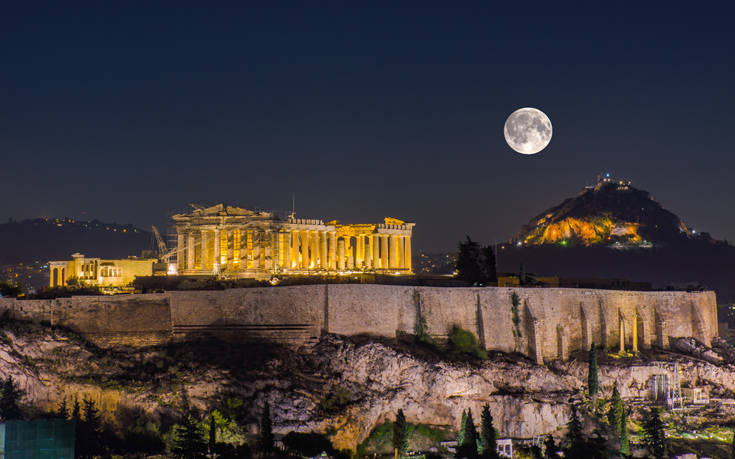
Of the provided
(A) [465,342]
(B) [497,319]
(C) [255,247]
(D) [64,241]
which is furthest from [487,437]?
(D) [64,241]

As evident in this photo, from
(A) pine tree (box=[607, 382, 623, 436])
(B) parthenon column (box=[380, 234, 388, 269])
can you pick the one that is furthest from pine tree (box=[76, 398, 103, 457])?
(B) parthenon column (box=[380, 234, 388, 269])

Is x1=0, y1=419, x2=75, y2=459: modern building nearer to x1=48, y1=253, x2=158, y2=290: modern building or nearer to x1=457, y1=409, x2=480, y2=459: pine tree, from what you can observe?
x1=457, y1=409, x2=480, y2=459: pine tree

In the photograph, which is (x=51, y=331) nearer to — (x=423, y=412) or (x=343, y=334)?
(x=343, y=334)

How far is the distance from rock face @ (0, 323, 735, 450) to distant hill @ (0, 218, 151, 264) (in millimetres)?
112336

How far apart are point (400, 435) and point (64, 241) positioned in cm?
14393

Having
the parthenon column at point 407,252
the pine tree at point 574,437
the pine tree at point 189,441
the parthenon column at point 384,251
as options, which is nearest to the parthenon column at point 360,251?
the parthenon column at point 384,251

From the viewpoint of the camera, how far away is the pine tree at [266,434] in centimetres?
5238

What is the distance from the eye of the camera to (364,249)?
3858 inches

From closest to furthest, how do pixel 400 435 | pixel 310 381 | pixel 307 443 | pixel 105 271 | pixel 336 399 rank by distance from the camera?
pixel 307 443, pixel 400 435, pixel 336 399, pixel 310 381, pixel 105 271

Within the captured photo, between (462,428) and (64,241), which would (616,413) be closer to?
(462,428)

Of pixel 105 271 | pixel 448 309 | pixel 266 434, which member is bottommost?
pixel 266 434

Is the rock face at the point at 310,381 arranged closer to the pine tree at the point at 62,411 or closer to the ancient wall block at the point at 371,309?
the pine tree at the point at 62,411

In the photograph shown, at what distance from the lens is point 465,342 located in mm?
67875

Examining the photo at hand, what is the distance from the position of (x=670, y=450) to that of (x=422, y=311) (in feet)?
60.8
